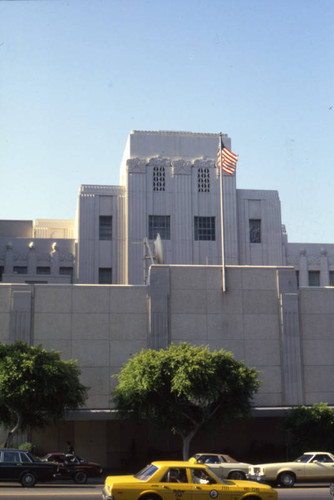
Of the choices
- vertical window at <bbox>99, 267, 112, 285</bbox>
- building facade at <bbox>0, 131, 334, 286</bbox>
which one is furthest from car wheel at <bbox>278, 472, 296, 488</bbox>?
vertical window at <bbox>99, 267, 112, 285</bbox>

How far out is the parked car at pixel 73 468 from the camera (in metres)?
28.8

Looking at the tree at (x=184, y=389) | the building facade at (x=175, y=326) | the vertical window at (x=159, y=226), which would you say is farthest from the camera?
the vertical window at (x=159, y=226)

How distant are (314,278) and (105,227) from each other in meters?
25.1

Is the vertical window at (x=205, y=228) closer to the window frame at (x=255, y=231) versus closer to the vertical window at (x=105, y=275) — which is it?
the window frame at (x=255, y=231)

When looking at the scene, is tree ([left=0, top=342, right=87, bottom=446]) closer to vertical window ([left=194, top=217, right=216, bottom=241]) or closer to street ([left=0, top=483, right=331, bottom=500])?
street ([left=0, top=483, right=331, bottom=500])

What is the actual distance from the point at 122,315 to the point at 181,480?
73.0ft

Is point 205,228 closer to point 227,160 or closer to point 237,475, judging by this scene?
point 227,160

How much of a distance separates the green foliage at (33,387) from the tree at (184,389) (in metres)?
2.94

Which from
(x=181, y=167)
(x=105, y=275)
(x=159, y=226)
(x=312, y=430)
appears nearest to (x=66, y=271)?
(x=105, y=275)

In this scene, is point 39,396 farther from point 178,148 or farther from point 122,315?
point 178,148

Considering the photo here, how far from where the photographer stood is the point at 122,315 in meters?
39.7

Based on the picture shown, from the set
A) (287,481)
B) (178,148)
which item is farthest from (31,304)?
(178,148)

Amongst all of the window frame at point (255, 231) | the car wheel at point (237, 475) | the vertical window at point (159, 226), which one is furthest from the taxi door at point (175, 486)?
the window frame at point (255, 231)

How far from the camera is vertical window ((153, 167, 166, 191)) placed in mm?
72062
